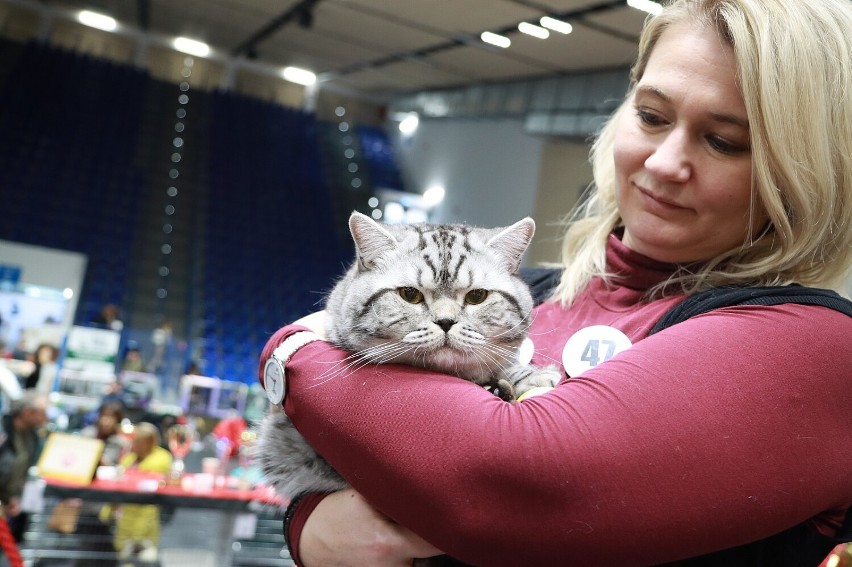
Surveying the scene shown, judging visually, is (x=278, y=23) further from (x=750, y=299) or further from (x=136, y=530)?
(x=750, y=299)

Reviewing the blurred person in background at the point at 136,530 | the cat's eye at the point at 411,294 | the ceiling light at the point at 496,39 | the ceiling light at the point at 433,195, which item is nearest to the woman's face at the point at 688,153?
the cat's eye at the point at 411,294

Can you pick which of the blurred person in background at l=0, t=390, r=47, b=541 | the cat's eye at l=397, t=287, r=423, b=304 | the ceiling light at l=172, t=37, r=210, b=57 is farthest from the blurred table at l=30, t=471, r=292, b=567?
the ceiling light at l=172, t=37, r=210, b=57

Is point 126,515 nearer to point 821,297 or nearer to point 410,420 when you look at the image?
point 410,420

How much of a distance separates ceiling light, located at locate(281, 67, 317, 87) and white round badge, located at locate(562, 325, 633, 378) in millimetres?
11809

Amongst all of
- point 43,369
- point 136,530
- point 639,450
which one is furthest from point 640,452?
point 43,369

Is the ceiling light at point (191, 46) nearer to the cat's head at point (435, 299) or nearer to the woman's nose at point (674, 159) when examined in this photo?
the cat's head at point (435, 299)

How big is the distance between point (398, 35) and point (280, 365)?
323 inches

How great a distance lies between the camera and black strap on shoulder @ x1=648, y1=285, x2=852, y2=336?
86cm

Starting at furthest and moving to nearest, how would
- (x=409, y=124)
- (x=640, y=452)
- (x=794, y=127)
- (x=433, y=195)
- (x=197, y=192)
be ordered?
(x=409, y=124)
(x=433, y=195)
(x=197, y=192)
(x=794, y=127)
(x=640, y=452)

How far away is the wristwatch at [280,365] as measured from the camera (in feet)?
3.18

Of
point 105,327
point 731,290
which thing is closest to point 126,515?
point 731,290

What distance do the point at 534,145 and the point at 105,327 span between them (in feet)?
16.4

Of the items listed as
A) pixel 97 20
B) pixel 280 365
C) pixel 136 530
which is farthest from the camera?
pixel 97 20

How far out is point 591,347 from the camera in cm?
100
